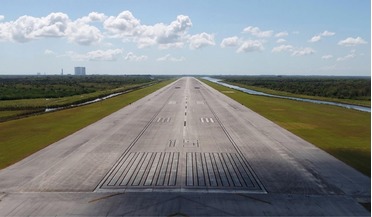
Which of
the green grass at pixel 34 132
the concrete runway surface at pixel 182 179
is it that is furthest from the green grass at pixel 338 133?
the green grass at pixel 34 132

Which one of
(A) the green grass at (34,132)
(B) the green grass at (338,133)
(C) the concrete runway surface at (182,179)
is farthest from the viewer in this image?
(A) the green grass at (34,132)

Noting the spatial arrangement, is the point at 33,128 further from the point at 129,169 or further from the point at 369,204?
the point at 369,204

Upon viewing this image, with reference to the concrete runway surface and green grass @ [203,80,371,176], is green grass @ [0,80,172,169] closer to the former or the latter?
the concrete runway surface

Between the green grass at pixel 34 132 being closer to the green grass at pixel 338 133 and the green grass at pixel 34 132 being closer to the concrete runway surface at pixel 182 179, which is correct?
the concrete runway surface at pixel 182 179

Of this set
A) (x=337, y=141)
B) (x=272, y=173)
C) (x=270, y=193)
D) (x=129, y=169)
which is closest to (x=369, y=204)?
(x=270, y=193)

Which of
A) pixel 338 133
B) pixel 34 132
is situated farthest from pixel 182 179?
pixel 338 133

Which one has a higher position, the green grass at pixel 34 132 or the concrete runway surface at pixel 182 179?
the concrete runway surface at pixel 182 179

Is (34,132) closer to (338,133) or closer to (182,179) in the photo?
(182,179)

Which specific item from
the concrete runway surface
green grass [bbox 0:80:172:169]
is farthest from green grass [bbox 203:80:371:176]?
green grass [bbox 0:80:172:169]
